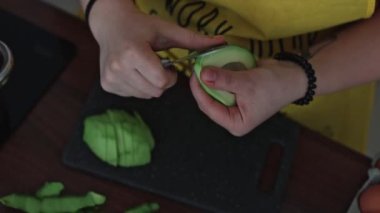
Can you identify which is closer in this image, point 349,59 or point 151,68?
point 151,68

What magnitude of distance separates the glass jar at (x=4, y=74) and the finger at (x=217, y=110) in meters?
0.19

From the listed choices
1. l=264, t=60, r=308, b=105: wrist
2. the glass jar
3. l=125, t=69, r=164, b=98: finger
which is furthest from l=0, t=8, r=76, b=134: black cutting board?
l=264, t=60, r=308, b=105: wrist

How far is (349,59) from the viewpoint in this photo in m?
0.73

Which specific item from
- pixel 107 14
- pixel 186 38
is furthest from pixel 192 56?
pixel 107 14

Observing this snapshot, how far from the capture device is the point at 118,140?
0.63m

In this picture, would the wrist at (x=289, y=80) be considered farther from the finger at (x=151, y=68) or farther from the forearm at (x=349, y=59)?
the finger at (x=151, y=68)

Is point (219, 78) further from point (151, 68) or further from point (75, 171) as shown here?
point (75, 171)

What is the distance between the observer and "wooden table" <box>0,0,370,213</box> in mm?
618

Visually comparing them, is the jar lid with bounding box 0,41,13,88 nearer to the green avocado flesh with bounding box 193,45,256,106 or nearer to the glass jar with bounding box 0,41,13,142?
the glass jar with bounding box 0,41,13,142

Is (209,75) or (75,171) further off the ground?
(209,75)

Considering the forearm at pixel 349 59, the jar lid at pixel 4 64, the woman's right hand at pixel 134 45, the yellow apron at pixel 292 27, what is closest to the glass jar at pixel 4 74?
the jar lid at pixel 4 64

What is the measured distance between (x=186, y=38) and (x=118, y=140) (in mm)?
134

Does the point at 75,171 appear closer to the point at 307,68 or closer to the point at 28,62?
the point at 28,62

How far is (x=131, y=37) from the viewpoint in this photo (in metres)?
0.64
